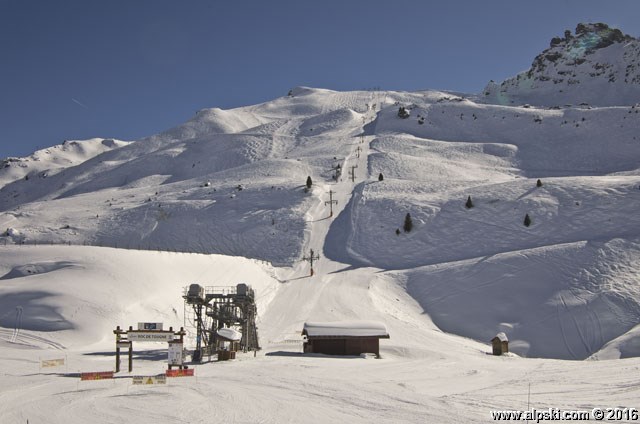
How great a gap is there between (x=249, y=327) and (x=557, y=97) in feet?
386

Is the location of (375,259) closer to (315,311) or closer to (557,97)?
(315,311)

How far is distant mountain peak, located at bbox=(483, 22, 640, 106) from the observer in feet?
438

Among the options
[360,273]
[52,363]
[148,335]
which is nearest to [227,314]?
[148,335]

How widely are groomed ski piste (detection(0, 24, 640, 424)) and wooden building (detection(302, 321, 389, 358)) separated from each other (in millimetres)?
1130

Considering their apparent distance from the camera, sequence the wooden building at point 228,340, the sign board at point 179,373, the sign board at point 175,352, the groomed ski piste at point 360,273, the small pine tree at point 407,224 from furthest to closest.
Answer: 1. the small pine tree at point 407,224
2. the wooden building at point 228,340
3. the sign board at point 175,352
4. the sign board at point 179,373
5. the groomed ski piste at point 360,273

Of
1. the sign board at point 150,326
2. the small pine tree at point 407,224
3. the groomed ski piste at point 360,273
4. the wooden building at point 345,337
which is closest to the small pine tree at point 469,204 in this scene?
the groomed ski piste at point 360,273

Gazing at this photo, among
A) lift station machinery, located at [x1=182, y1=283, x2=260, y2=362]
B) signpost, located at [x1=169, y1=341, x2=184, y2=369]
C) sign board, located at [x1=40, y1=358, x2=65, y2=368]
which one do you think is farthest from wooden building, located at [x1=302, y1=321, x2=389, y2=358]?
sign board, located at [x1=40, y1=358, x2=65, y2=368]

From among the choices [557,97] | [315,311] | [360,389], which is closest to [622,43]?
[557,97]

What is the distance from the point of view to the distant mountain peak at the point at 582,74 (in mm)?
133500

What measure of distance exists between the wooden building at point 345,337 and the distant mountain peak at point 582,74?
107 meters

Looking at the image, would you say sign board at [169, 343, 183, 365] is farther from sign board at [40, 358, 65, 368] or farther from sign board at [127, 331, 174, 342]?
sign board at [40, 358, 65, 368]

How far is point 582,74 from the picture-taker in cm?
14588

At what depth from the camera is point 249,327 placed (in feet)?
132

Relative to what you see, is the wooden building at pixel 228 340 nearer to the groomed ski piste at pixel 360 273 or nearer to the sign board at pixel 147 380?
the groomed ski piste at pixel 360 273
